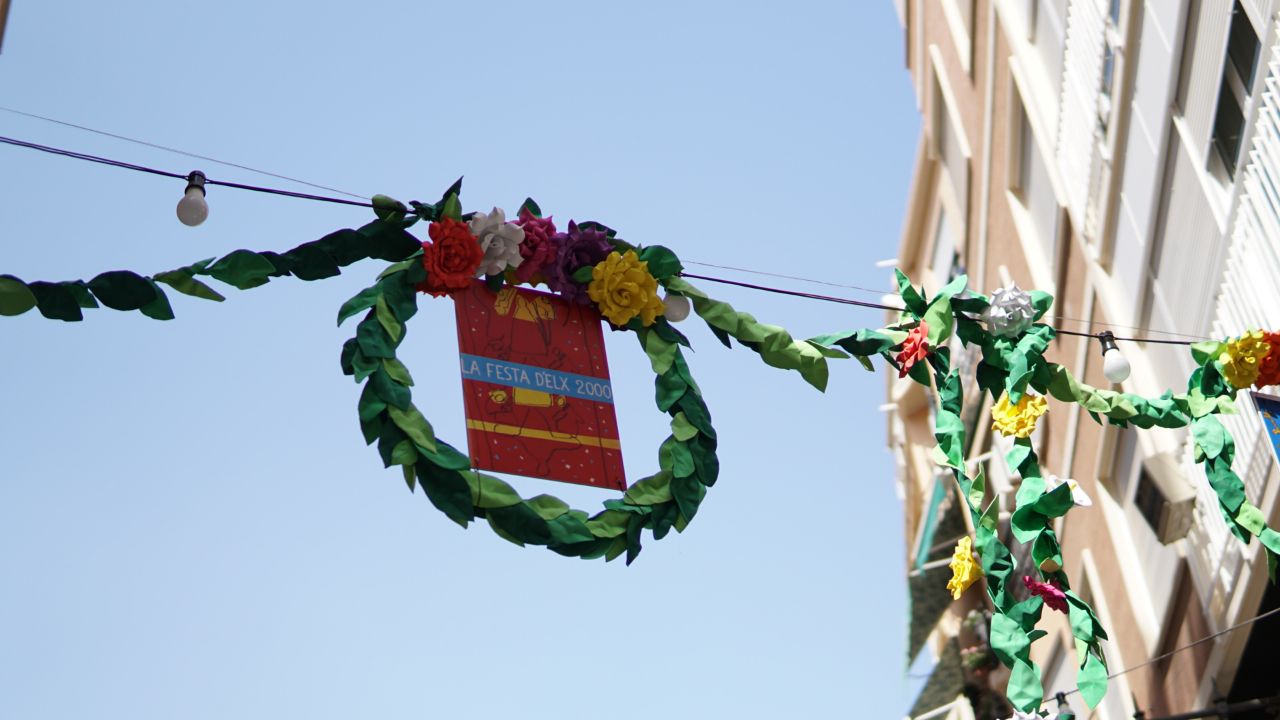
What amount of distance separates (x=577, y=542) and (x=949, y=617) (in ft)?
65.9

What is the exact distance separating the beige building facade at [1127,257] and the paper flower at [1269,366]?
2.14m

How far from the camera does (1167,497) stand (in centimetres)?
1216

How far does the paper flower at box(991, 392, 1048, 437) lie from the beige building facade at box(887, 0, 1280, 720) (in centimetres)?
345

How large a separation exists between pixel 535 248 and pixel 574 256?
193 millimetres

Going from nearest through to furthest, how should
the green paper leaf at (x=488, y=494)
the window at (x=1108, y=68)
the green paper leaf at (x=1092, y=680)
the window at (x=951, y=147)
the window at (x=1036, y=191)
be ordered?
the green paper leaf at (x=488, y=494) → the green paper leaf at (x=1092, y=680) → the window at (x=1108, y=68) → the window at (x=1036, y=191) → the window at (x=951, y=147)

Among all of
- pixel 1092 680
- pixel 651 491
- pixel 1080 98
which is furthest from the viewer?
pixel 1080 98

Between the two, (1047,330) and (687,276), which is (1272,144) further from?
(687,276)

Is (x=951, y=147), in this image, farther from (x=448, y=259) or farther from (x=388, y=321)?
(x=388, y=321)

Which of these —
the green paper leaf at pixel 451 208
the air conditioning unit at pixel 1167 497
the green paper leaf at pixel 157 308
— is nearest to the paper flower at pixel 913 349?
the green paper leaf at pixel 451 208

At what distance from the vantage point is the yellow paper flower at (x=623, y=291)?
6.96 m

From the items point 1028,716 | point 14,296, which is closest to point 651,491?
point 1028,716

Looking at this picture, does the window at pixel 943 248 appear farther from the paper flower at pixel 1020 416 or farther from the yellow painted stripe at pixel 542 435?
the yellow painted stripe at pixel 542 435

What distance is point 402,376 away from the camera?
6273 millimetres

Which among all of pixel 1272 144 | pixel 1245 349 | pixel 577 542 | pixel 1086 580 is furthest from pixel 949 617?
pixel 577 542
